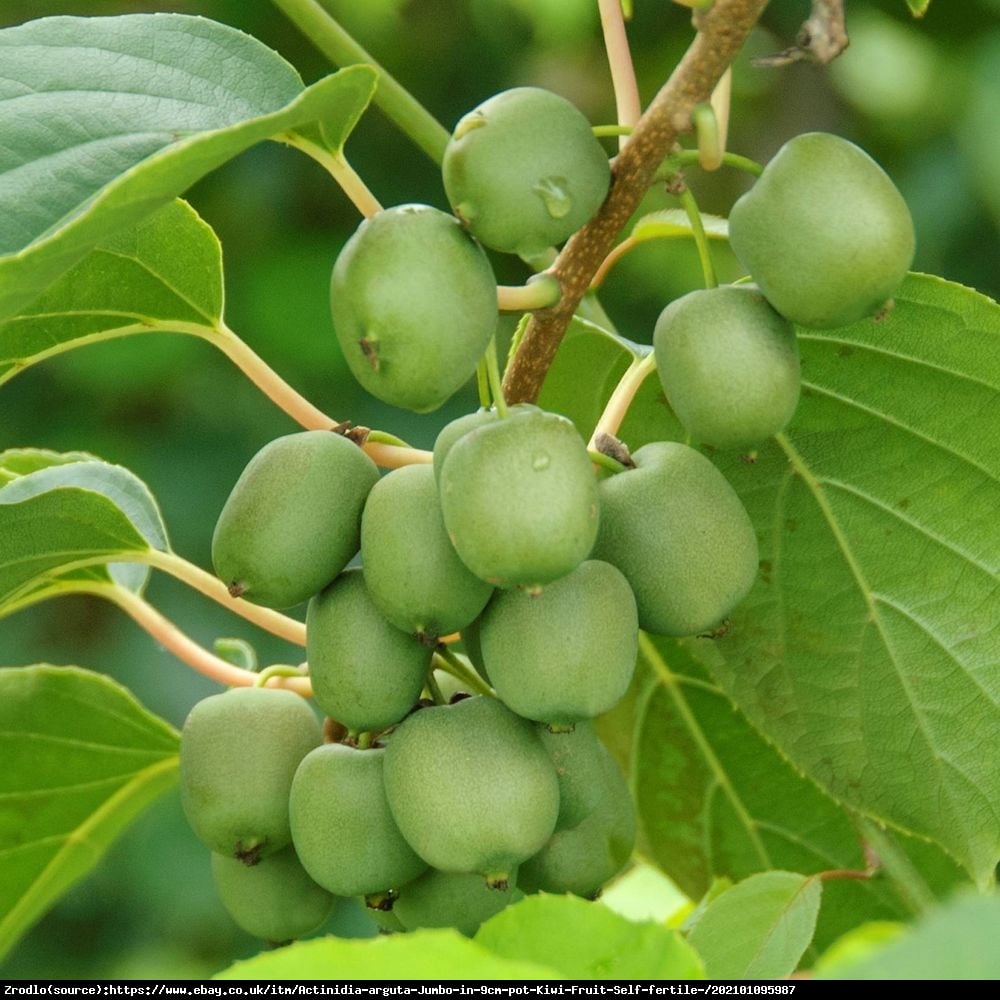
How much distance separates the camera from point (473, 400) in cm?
386

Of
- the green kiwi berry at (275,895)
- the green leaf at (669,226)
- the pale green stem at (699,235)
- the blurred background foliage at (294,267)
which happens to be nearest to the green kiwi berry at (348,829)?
the green kiwi berry at (275,895)

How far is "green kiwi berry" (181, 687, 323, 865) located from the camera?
1176mm

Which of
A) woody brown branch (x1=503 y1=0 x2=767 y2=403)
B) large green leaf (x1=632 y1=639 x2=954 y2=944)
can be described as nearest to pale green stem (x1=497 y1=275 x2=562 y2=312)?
woody brown branch (x1=503 y1=0 x2=767 y2=403)

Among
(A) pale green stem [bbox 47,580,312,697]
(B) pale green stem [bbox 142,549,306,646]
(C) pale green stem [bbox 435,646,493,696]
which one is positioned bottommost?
(A) pale green stem [bbox 47,580,312,697]

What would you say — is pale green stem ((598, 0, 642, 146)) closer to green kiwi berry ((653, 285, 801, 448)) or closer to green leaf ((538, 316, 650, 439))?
green kiwi berry ((653, 285, 801, 448))

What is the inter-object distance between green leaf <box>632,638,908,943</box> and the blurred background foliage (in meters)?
1.70

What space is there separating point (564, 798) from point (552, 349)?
1.11ft

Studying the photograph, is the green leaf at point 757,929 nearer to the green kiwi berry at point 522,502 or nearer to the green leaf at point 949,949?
the green kiwi berry at point 522,502

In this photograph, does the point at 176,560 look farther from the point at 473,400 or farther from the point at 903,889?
the point at 473,400

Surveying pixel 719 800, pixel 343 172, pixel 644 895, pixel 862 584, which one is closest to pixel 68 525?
pixel 343 172

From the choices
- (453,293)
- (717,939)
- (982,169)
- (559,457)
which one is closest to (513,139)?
(453,293)

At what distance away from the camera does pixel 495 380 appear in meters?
1.04

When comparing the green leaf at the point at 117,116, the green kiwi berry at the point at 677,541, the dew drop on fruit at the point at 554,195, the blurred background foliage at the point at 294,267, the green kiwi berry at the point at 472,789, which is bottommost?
the blurred background foliage at the point at 294,267

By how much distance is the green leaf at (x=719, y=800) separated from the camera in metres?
1.66
